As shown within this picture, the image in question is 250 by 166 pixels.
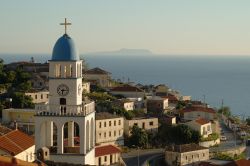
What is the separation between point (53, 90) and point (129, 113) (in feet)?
115

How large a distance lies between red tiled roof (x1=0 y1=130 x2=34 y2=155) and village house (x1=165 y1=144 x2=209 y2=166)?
50.7ft

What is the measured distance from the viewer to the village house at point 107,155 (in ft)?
139

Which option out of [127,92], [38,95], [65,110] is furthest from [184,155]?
[65,110]

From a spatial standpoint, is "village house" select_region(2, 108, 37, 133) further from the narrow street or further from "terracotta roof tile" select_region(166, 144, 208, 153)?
the narrow street

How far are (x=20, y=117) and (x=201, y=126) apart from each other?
17.2 m

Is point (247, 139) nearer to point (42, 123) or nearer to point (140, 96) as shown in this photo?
point (140, 96)

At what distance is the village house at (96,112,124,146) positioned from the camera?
48.5 m

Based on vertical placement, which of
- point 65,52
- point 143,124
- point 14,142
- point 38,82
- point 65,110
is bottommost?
point 143,124

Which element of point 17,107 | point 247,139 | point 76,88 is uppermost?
point 76,88

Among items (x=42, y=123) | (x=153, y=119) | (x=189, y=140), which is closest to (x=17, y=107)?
(x=153, y=119)

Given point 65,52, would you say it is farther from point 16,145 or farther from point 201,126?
point 201,126

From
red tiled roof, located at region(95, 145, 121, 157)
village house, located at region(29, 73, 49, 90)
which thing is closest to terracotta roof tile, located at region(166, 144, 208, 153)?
red tiled roof, located at region(95, 145, 121, 157)

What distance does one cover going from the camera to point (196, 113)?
6266cm

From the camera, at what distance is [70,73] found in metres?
20.0
